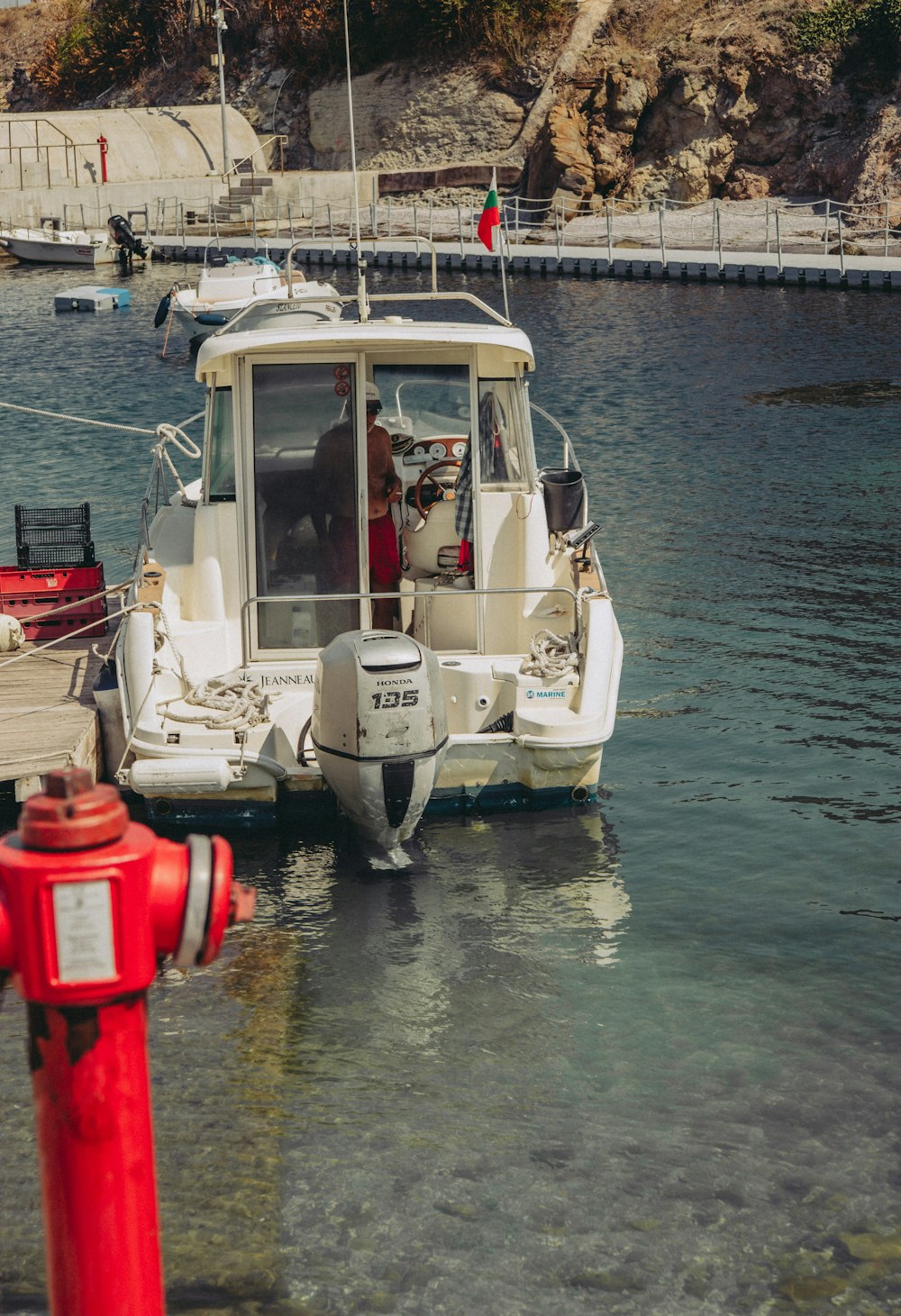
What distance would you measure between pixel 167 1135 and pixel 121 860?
3.61 m

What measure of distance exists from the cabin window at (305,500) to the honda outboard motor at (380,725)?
4.52 ft

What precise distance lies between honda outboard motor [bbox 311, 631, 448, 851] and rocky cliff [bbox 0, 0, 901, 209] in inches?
1570

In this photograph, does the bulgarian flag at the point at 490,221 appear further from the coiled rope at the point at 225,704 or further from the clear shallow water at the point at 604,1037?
the coiled rope at the point at 225,704

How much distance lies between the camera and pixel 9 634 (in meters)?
10.6

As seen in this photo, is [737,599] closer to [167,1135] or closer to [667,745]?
[667,745]

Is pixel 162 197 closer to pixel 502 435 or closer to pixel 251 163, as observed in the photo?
pixel 251 163

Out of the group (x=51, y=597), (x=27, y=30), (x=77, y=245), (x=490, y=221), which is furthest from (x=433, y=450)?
(x=27, y=30)

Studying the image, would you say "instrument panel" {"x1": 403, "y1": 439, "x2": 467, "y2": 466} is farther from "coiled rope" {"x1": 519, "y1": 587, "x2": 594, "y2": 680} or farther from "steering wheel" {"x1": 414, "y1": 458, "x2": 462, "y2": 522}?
"coiled rope" {"x1": 519, "y1": 587, "x2": 594, "y2": 680}

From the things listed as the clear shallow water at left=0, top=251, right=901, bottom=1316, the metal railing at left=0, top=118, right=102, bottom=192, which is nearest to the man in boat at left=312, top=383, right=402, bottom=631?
the clear shallow water at left=0, top=251, right=901, bottom=1316

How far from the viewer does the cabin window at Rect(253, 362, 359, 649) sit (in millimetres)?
9203

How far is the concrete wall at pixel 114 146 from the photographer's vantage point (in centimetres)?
5359

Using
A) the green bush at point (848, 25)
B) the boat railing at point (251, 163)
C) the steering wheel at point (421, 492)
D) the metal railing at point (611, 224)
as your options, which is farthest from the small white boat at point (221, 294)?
the green bush at point (848, 25)

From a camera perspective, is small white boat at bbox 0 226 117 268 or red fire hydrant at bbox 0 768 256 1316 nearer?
red fire hydrant at bbox 0 768 256 1316

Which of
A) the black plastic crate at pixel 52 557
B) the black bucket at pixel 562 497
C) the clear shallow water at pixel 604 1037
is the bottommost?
the clear shallow water at pixel 604 1037
